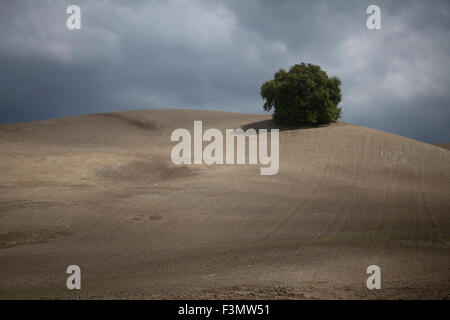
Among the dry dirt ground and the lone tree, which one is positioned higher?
the lone tree

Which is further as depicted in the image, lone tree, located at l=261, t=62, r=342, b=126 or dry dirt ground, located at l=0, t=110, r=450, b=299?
lone tree, located at l=261, t=62, r=342, b=126

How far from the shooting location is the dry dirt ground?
6145 millimetres

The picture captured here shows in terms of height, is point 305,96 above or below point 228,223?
above

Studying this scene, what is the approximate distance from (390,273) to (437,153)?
27.4 meters

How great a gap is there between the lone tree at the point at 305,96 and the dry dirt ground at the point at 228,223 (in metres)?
8.23

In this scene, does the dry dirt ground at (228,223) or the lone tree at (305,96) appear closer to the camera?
the dry dirt ground at (228,223)

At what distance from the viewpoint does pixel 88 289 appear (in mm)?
6062

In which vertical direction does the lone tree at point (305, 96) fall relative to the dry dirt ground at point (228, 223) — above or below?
above

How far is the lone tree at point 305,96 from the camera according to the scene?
123 ft

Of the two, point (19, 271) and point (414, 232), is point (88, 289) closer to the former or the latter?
point (19, 271)

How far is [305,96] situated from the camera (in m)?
37.9

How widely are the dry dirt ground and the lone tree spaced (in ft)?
27.0

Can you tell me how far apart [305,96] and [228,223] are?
28979 millimetres

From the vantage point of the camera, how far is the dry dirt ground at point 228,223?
20.2 feet
